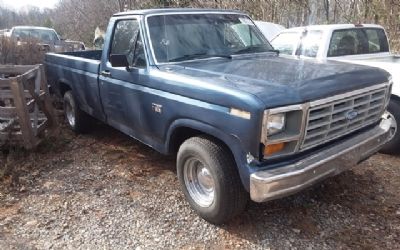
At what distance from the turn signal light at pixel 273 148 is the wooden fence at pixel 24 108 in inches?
139

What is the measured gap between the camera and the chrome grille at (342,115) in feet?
10.4

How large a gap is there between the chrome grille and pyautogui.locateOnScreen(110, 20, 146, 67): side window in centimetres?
196

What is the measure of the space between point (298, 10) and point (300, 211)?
1244 cm

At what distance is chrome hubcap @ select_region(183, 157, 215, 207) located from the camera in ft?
12.1

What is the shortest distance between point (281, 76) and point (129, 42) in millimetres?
2015

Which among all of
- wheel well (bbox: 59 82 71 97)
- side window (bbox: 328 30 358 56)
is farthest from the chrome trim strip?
wheel well (bbox: 59 82 71 97)

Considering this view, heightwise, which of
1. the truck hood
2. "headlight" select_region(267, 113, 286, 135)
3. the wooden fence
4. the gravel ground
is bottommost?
the gravel ground

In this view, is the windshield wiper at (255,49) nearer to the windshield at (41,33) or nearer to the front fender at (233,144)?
the front fender at (233,144)

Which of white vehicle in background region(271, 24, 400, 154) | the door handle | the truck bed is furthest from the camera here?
white vehicle in background region(271, 24, 400, 154)

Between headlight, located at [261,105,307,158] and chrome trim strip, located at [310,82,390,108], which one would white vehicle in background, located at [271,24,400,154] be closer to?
chrome trim strip, located at [310,82,390,108]

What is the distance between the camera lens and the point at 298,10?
48.8ft

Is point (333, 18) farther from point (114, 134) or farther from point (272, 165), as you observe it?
point (272, 165)

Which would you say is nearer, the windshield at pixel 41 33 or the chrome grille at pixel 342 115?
the chrome grille at pixel 342 115

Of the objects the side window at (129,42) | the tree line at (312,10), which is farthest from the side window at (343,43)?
the tree line at (312,10)
